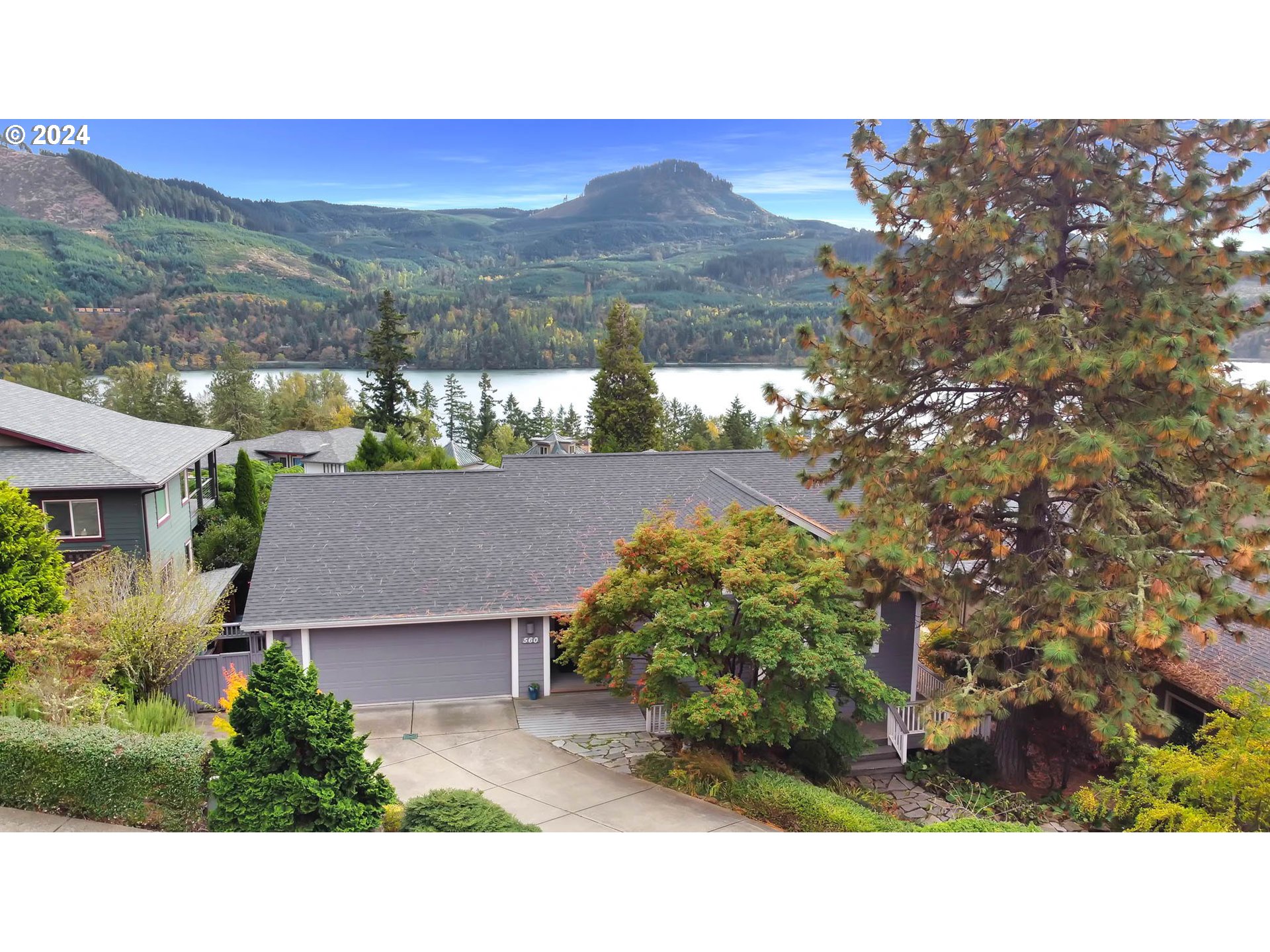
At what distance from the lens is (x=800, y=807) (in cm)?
952

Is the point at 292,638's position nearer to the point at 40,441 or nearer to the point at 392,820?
the point at 392,820

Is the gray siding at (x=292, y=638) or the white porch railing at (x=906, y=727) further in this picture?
the gray siding at (x=292, y=638)

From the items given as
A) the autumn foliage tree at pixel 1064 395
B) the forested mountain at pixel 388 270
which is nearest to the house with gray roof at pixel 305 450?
the forested mountain at pixel 388 270

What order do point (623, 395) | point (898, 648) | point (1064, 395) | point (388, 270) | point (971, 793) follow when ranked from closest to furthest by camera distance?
point (1064, 395) < point (971, 793) < point (898, 648) < point (623, 395) < point (388, 270)

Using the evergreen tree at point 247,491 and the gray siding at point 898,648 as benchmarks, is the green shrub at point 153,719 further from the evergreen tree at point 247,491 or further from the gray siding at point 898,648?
the evergreen tree at point 247,491

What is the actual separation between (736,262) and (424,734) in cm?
1760

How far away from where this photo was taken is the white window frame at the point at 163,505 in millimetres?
16797

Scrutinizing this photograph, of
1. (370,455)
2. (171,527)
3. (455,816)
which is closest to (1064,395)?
(455,816)

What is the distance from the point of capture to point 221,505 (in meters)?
24.5

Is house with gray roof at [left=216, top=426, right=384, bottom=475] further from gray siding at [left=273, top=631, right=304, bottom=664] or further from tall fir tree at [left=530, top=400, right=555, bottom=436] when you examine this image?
gray siding at [left=273, top=631, right=304, bottom=664]

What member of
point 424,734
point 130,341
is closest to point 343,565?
point 424,734

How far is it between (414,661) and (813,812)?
716 cm

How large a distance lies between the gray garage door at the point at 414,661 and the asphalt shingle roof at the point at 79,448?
5854mm
